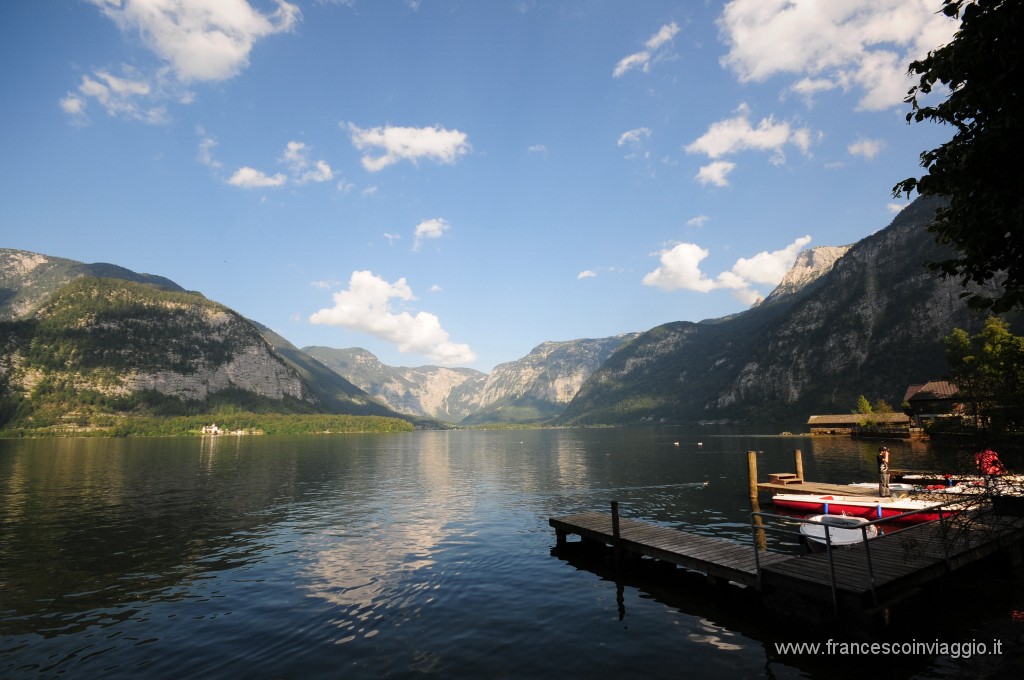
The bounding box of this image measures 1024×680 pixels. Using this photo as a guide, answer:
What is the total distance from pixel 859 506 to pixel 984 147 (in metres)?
29.8

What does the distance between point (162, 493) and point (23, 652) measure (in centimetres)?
4507

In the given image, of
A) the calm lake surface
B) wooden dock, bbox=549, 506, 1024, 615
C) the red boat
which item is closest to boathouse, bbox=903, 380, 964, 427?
the calm lake surface

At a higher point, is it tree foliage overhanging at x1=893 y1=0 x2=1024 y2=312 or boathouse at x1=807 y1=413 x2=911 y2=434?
tree foliage overhanging at x1=893 y1=0 x2=1024 y2=312

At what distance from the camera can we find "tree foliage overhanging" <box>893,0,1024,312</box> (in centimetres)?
970

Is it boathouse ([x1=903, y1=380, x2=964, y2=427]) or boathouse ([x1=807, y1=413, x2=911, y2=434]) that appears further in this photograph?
boathouse ([x1=807, y1=413, x2=911, y2=434])

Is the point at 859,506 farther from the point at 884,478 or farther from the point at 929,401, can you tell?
the point at 929,401

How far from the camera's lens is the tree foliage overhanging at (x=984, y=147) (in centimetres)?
970

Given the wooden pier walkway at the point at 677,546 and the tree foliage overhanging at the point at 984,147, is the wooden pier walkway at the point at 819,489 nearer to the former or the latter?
the wooden pier walkway at the point at 677,546

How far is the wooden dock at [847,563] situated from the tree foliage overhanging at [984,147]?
6.50m

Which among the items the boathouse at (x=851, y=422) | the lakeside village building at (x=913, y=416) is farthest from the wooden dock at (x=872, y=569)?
the boathouse at (x=851, y=422)

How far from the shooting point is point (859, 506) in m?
32.2

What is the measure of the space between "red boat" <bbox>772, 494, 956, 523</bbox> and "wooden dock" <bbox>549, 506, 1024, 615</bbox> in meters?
8.32

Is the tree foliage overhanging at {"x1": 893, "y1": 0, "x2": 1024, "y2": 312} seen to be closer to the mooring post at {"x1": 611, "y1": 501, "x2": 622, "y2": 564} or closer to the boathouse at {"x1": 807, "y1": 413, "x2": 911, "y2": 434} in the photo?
the mooring post at {"x1": 611, "y1": 501, "x2": 622, "y2": 564}

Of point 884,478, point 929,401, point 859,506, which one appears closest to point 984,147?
point 859,506
